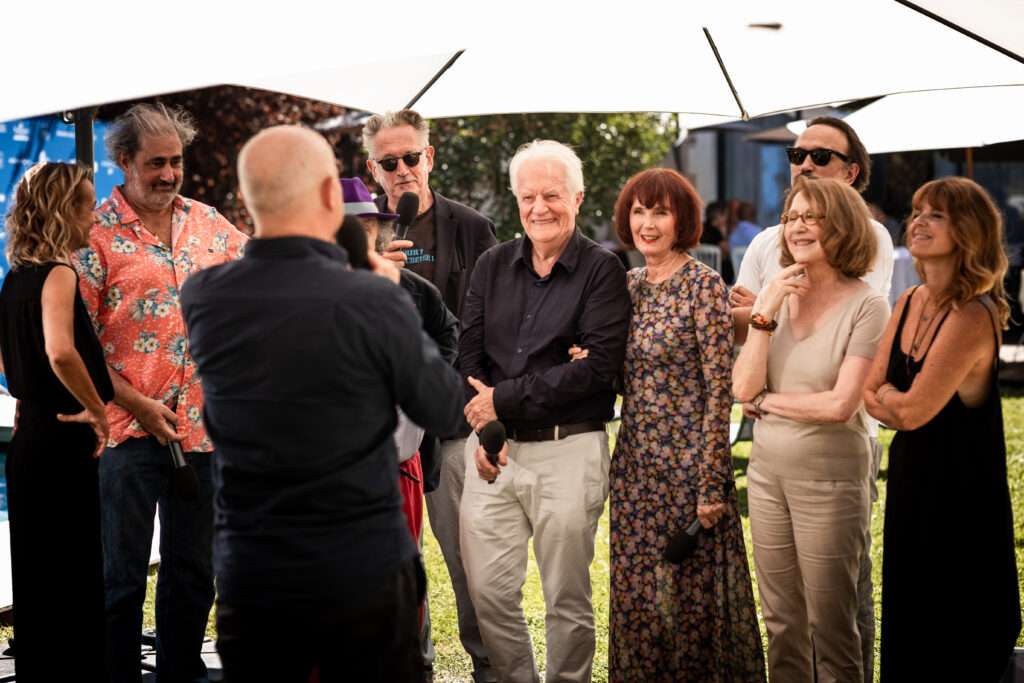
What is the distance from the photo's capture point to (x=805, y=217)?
3.65 meters

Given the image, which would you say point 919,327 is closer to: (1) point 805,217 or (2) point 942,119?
(1) point 805,217

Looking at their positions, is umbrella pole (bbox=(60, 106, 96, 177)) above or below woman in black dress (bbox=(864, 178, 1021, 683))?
above

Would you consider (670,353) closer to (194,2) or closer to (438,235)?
(438,235)

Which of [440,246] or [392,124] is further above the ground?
[392,124]

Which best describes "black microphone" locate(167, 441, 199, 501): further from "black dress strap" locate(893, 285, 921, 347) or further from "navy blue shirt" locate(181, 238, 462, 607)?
"black dress strap" locate(893, 285, 921, 347)

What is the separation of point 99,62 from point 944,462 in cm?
261

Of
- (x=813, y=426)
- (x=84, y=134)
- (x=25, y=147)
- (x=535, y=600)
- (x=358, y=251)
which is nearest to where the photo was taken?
(x=358, y=251)

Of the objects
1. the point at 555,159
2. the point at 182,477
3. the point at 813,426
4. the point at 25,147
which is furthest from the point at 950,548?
the point at 25,147

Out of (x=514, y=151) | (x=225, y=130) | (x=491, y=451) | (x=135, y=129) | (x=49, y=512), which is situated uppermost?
(x=225, y=130)

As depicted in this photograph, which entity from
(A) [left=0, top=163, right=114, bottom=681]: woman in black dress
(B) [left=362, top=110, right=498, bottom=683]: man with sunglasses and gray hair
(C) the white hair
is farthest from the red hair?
(A) [left=0, top=163, right=114, bottom=681]: woman in black dress

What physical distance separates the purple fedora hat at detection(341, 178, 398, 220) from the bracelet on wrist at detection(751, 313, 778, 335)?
1.14 metres

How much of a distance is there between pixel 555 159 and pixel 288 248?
1.56 meters

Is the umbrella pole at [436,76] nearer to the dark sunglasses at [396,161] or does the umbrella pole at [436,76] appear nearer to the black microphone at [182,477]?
the dark sunglasses at [396,161]

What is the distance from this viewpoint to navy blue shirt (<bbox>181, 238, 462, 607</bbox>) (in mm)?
2412
